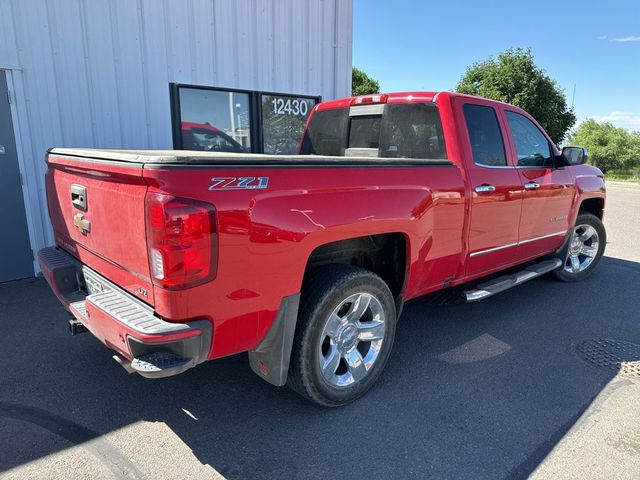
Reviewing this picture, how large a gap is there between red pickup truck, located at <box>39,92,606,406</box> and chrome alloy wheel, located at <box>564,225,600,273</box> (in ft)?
4.72

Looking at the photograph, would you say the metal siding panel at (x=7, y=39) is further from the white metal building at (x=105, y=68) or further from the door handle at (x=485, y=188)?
the door handle at (x=485, y=188)

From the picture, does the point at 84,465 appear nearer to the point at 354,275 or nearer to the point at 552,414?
the point at 354,275

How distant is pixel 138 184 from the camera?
216cm

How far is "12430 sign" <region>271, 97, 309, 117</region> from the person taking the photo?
722cm

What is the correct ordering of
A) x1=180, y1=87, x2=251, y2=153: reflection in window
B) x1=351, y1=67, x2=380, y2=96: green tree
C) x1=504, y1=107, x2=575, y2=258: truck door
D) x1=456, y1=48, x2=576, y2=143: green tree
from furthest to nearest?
1. x1=351, y1=67, x2=380, y2=96: green tree
2. x1=456, y1=48, x2=576, y2=143: green tree
3. x1=180, y1=87, x2=251, y2=153: reflection in window
4. x1=504, y1=107, x2=575, y2=258: truck door

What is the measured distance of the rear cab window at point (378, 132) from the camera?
3723 millimetres

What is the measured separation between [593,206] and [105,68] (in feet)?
20.6

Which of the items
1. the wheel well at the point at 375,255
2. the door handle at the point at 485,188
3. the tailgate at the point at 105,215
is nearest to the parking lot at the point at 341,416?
the wheel well at the point at 375,255

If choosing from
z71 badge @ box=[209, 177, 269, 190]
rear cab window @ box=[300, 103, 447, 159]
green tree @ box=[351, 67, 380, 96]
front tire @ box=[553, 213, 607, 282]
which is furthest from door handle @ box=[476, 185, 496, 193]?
green tree @ box=[351, 67, 380, 96]

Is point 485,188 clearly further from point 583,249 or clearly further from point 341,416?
point 583,249

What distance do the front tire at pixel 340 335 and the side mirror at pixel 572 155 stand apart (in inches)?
112

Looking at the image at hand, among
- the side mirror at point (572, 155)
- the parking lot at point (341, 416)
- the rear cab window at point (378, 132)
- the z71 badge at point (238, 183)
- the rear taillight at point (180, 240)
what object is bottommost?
the parking lot at point (341, 416)

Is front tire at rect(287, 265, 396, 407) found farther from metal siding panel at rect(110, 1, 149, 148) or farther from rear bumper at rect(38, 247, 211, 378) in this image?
metal siding panel at rect(110, 1, 149, 148)

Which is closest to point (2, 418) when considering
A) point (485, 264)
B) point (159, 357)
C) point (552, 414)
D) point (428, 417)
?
point (159, 357)
